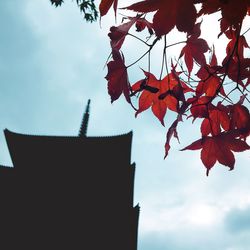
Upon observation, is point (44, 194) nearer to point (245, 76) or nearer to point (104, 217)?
point (104, 217)

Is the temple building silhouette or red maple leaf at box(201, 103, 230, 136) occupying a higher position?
the temple building silhouette

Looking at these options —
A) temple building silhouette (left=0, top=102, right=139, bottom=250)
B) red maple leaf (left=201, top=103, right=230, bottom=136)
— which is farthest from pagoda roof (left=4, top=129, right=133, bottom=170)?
red maple leaf (left=201, top=103, right=230, bottom=136)

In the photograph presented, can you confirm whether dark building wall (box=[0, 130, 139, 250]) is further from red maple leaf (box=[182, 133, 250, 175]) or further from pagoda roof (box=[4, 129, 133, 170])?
red maple leaf (box=[182, 133, 250, 175])

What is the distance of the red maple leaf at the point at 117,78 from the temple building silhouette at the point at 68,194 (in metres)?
8.47

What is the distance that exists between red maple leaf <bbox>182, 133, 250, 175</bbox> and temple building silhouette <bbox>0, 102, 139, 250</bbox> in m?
8.39

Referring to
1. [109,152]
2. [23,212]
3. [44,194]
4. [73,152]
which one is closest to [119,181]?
[109,152]

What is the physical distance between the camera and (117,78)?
2.66 ft

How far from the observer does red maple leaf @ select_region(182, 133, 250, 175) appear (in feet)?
2.75

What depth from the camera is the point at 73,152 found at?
977 centimetres

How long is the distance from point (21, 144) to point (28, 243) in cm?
295

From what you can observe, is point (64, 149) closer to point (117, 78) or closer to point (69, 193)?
point (69, 193)

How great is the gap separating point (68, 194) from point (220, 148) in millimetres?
9173

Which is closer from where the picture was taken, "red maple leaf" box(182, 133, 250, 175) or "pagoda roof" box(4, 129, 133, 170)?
"red maple leaf" box(182, 133, 250, 175)

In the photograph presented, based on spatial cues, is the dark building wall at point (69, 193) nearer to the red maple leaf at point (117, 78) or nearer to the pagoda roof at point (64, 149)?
the pagoda roof at point (64, 149)
